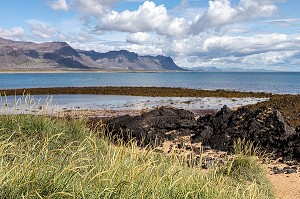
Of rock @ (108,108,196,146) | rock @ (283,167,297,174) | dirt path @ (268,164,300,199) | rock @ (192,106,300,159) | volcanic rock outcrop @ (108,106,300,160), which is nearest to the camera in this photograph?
dirt path @ (268,164,300,199)

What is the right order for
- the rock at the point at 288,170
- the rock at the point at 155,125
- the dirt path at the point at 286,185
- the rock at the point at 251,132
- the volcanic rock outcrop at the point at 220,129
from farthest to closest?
1. the rock at the point at 155,125
2. the volcanic rock outcrop at the point at 220,129
3. the rock at the point at 251,132
4. the rock at the point at 288,170
5. the dirt path at the point at 286,185

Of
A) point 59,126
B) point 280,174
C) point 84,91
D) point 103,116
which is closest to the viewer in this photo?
point 59,126

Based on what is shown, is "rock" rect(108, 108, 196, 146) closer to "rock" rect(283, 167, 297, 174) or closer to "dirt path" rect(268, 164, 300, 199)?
"rock" rect(283, 167, 297, 174)

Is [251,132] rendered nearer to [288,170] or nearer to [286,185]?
[288,170]

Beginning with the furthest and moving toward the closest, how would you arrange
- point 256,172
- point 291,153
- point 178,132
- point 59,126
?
1. point 178,132
2. point 291,153
3. point 59,126
4. point 256,172

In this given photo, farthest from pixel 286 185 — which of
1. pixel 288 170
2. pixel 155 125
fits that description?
pixel 155 125

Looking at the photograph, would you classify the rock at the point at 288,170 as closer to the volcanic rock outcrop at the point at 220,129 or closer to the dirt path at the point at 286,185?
the dirt path at the point at 286,185

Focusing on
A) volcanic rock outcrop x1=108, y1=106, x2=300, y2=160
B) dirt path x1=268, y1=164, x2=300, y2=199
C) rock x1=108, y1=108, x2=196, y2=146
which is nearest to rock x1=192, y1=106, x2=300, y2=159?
Answer: volcanic rock outcrop x1=108, y1=106, x2=300, y2=160

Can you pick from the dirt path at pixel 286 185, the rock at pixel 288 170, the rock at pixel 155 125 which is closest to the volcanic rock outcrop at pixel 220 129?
the rock at pixel 155 125

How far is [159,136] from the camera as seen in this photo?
1641cm

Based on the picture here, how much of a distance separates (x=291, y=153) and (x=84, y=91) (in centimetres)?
4098

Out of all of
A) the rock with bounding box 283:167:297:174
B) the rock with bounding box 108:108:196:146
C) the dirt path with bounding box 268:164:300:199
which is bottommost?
the dirt path with bounding box 268:164:300:199

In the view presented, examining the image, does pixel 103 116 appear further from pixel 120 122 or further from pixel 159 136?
pixel 159 136

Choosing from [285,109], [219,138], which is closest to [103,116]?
[219,138]
